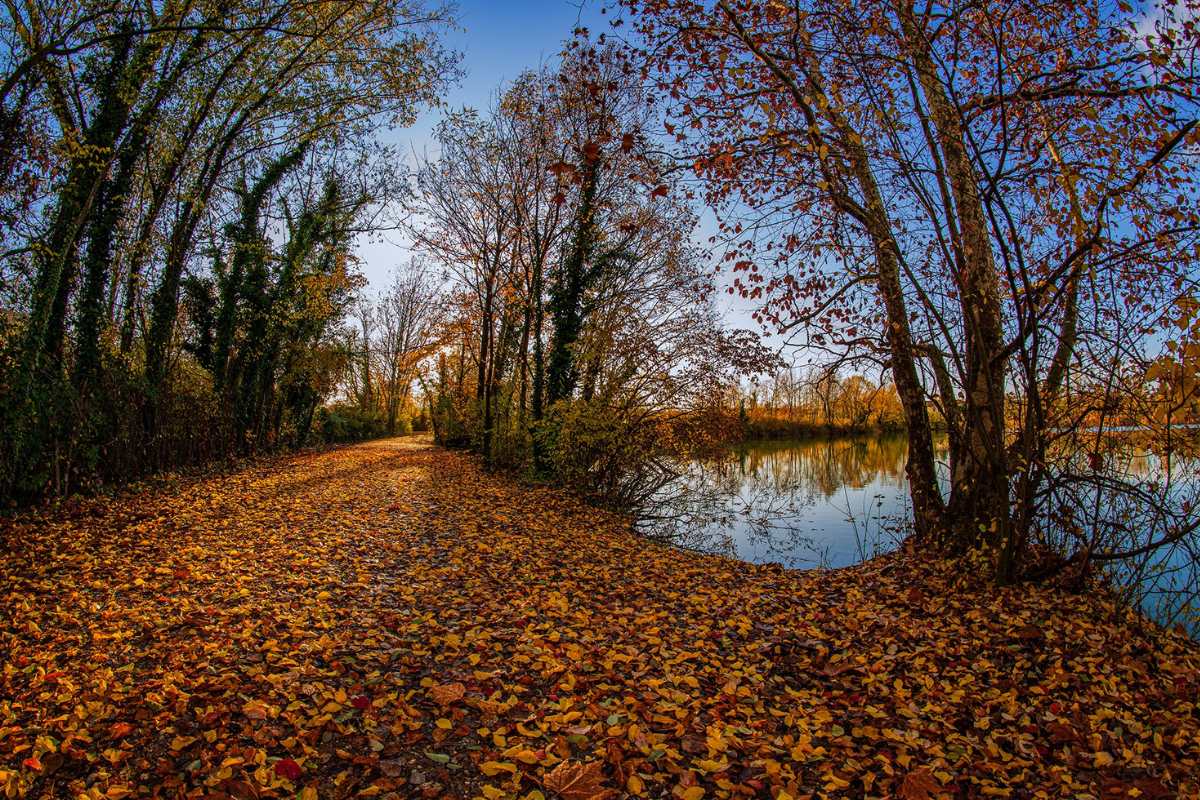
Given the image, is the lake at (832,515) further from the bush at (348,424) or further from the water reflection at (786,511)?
the bush at (348,424)

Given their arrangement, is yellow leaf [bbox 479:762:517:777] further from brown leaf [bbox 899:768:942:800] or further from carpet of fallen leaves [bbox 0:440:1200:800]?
brown leaf [bbox 899:768:942:800]

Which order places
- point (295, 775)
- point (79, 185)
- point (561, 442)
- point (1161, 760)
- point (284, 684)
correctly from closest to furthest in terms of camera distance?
point (295, 775) → point (1161, 760) → point (284, 684) → point (79, 185) → point (561, 442)

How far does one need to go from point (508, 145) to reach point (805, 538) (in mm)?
11541

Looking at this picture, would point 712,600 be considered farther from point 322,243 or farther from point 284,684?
point 322,243

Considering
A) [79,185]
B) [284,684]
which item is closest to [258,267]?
[79,185]

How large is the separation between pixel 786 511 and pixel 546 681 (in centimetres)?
964

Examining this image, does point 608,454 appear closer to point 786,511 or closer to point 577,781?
point 786,511

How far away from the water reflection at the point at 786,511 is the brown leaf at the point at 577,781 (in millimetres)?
5650

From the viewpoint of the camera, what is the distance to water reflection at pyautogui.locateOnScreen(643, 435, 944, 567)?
9078 mm

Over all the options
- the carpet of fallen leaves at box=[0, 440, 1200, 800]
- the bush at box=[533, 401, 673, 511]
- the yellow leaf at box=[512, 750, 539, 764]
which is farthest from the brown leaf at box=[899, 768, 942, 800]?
the bush at box=[533, 401, 673, 511]

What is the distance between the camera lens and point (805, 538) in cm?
1017

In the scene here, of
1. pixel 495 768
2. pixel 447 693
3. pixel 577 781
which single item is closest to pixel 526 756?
pixel 495 768

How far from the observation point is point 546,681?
3.58m

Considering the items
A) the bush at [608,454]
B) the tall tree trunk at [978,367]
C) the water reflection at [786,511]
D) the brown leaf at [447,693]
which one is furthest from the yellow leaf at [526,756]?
the bush at [608,454]
